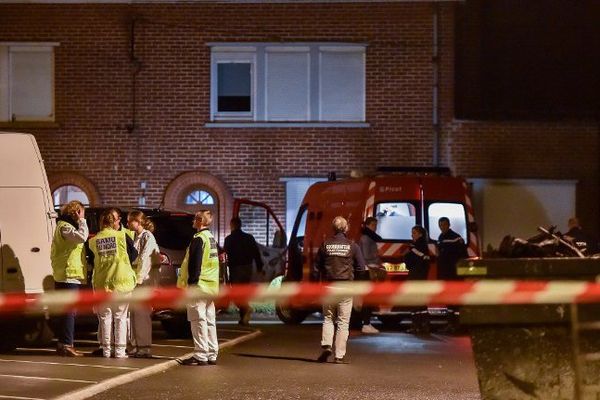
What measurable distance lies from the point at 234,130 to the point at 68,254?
10983mm

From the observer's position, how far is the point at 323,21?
2552cm

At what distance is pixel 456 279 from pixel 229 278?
12.1 ft

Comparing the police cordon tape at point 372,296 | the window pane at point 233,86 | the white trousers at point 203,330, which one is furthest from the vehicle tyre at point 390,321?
the police cordon tape at point 372,296

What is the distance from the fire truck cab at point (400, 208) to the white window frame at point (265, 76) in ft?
15.8

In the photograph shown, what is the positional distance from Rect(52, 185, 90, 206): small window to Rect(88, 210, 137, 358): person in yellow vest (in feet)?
36.0

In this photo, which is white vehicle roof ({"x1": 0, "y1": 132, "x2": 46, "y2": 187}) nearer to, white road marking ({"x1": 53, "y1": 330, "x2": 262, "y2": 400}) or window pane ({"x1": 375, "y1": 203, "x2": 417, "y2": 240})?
white road marking ({"x1": 53, "y1": 330, "x2": 262, "y2": 400})

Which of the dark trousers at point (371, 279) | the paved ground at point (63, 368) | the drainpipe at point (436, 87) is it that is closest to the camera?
the paved ground at point (63, 368)

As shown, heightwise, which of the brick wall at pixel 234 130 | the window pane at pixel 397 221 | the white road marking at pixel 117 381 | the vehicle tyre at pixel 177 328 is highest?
the brick wall at pixel 234 130

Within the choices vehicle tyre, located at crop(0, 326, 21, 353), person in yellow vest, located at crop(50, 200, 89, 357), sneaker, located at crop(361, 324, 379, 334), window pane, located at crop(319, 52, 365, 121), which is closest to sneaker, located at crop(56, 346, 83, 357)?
person in yellow vest, located at crop(50, 200, 89, 357)

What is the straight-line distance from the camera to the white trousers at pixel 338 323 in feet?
48.8

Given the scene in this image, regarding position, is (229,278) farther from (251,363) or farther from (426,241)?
(251,363)

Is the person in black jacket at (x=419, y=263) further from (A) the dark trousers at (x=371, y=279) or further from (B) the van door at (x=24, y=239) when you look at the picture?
(B) the van door at (x=24, y=239)

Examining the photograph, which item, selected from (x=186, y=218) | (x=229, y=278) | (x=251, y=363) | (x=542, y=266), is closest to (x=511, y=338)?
(x=542, y=266)

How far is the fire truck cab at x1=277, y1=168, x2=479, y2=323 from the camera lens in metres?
19.8
